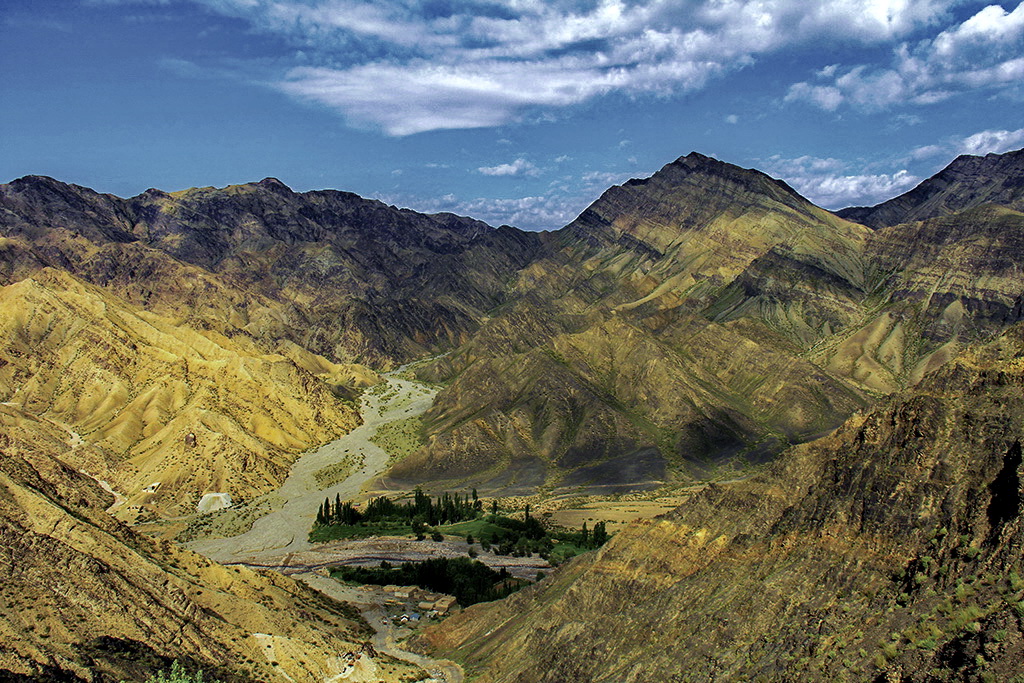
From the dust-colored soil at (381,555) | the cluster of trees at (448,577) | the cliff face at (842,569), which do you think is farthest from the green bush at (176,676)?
the dust-colored soil at (381,555)

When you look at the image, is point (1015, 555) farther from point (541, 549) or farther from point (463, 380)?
point (463, 380)

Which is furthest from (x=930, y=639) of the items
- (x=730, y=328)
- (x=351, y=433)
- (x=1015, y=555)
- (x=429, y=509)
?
(x=730, y=328)

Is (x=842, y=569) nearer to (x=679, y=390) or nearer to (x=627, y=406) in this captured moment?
(x=679, y=390)

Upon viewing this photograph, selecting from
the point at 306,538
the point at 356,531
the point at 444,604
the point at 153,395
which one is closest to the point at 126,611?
the point at 444,604

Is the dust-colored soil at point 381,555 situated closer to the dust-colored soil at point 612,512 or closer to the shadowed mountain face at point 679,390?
the dust-colored soil at point 612,512

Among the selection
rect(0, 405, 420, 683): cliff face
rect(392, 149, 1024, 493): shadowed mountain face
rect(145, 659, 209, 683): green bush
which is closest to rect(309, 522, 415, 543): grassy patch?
rect(392, 149, 1024, 493): shadowed mountain face
